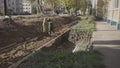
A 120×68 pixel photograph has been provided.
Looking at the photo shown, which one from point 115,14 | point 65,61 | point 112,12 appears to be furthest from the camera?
point 112,12

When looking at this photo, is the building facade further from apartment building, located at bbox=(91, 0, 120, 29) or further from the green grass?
the green grass

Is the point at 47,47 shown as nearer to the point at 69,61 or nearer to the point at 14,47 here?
the point at 14,47

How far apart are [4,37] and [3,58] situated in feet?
26.7

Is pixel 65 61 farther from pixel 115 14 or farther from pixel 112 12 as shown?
pixel 112 12

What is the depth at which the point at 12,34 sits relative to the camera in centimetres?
2461

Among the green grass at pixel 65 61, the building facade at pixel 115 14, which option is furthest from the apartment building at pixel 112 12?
the green grass at pixel 65 61

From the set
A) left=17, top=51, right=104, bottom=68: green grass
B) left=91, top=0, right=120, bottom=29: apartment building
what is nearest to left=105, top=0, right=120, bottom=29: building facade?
left=91, top=0, right=120, bottom=29: apartment building

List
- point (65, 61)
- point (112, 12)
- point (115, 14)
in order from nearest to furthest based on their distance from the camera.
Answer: point (65, 61), point (115, 14), point (112, 12)

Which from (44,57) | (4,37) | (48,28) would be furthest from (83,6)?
(44,57)

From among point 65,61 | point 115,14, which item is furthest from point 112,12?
point 65,61

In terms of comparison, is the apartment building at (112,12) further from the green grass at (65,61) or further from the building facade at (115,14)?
the green grass at (65,61)

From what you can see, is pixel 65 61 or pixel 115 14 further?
pixel 115 14

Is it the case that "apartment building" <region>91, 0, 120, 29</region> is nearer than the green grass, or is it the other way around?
the green grass

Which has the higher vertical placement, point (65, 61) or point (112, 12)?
point (112, 12)
